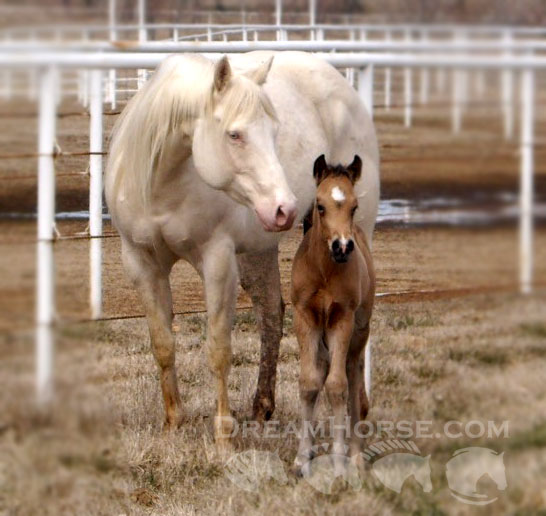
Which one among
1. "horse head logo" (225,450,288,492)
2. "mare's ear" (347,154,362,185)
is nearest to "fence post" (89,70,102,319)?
"horse head logo" (225,450,288,492)

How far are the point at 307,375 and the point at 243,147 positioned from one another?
2.93ft

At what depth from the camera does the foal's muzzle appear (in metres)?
3.92

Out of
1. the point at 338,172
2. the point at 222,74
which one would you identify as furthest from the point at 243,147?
the point at 338,172

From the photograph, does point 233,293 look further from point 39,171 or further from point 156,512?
point 39,171

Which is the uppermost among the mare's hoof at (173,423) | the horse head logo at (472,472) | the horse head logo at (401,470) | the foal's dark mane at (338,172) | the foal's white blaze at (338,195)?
the foal's dark mane at (338,172)

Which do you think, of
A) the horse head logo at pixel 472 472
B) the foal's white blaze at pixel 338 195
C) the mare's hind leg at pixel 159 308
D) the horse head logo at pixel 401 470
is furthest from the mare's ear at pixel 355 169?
the horse head logo at pixel 472 472

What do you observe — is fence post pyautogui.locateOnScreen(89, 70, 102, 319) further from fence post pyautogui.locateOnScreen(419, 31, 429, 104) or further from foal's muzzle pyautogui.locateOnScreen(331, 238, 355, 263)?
fence post pyautogui.locateOnScreen(419, 31, 429, 104)

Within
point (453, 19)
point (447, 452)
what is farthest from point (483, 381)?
point (453, 19)

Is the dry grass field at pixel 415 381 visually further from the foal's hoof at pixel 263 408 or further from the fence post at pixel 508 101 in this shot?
the foal's hoof at pixel 263 408

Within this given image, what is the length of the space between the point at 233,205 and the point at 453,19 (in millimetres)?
2245

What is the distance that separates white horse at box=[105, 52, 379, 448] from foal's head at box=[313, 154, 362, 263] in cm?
16

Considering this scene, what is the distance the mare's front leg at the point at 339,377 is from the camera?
13.8ft

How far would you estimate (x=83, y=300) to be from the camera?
6672mm

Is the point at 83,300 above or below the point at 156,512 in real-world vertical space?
above
